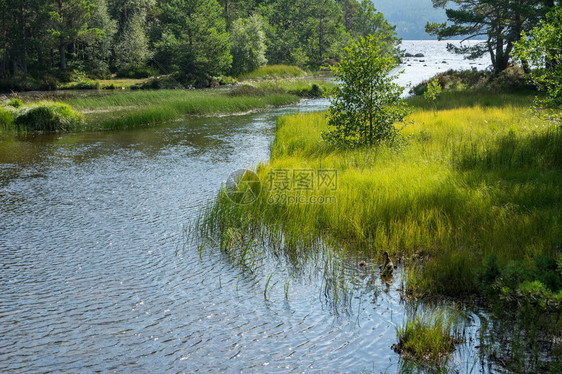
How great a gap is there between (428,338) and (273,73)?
62.5 meters

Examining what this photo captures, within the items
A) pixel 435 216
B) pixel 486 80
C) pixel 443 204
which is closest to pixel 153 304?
pixel 435 216

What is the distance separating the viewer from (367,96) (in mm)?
12992

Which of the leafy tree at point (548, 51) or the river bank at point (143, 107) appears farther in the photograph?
the river bank at point (143, 107)

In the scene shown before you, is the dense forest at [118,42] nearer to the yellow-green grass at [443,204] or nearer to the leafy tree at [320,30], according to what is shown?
the leafy tree at [320,30]

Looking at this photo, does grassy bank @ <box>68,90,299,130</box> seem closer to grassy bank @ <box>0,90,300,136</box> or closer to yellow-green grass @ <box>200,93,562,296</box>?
grassy bank @ <box>0,90,300,136</box>

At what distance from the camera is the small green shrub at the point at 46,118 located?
71.1 feet

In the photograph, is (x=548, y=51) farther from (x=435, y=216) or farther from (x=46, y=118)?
(x=46, y=118)

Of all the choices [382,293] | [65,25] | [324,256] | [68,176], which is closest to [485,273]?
[382,293]

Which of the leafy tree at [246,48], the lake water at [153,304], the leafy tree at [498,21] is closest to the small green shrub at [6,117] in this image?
the lake water at [153,304]

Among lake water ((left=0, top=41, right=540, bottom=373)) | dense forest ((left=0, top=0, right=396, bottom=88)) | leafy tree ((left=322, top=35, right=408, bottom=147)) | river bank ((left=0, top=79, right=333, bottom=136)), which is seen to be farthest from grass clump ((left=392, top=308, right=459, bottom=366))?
dense forest ((left=0, top=0, right=396, bottom=88))

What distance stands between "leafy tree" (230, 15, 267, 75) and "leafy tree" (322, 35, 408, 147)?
51.4 meters

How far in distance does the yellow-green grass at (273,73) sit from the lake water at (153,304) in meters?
53.0

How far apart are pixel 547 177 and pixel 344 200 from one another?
14.1 feet

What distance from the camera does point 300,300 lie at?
6074 millimetres
